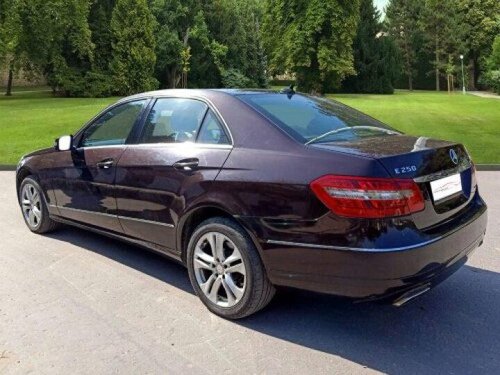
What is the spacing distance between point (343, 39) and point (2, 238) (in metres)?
46.6

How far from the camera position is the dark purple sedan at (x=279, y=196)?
3145 millimetres

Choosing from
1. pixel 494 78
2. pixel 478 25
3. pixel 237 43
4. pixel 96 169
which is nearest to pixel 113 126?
pixel 96 169

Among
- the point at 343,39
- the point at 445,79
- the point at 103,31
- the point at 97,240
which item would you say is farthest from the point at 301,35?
the point at 97,240

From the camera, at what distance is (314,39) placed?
4988cm

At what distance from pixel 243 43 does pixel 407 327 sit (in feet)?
180

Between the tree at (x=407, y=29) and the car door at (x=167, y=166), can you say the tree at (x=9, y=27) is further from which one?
the tree at (x=407, y=29)

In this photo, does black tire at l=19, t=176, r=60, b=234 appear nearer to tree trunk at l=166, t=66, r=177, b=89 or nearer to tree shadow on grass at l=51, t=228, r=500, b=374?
tree shadow on grass at l=51, t=228, r=500, b=374

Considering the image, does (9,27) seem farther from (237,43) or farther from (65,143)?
(65,143)

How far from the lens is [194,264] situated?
3.98 m

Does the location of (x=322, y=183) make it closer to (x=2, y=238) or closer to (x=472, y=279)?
(x=472, y=279)

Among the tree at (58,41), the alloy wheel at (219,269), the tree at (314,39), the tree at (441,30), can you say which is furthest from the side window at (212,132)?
the tree at (441,30)

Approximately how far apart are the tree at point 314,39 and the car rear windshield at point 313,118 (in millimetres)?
45450

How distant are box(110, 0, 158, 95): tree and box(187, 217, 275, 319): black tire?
4098 centimetres

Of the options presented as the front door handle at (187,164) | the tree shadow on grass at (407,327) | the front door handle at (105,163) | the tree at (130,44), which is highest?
the tree at (130,44)
